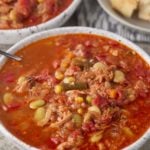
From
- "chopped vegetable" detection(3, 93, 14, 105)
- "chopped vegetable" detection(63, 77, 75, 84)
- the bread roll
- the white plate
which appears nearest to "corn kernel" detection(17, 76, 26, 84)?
"chopped vegetable" detection(3, 93, 14, 105)

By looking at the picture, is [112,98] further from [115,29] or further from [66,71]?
[115,29]

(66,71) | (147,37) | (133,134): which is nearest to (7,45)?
(66,71)

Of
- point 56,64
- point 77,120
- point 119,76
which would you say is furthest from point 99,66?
point 77,120

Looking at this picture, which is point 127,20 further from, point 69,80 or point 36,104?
point 36,104

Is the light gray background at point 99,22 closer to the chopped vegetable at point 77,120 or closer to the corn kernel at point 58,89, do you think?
the corn kernel at point 58,89

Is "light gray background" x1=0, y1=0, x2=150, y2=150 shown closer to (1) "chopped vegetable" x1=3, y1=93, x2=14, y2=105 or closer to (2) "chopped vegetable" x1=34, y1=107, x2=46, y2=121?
(1) "chopped vegetable" x1=3, y1=93, x2=14, y2=105

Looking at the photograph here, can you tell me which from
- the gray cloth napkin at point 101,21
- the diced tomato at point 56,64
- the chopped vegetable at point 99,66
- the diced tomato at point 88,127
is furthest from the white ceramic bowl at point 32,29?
the diced tomato at point 88,127

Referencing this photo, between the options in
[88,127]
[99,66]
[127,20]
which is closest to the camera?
[88,127]
